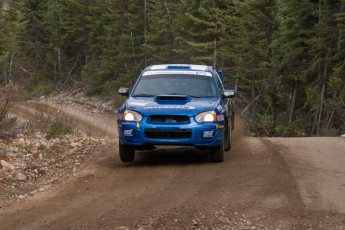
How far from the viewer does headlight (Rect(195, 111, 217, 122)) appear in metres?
11.2

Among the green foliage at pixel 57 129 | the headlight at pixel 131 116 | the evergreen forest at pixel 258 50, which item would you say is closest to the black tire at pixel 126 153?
the headlight at pixel 131 116

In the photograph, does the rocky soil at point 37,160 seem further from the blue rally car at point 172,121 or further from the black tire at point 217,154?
the black tire at point 217,154

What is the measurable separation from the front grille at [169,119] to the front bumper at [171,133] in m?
0.09

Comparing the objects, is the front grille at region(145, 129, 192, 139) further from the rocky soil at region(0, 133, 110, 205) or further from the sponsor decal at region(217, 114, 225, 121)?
the rocky soil at region(0, 133, 110, 205)

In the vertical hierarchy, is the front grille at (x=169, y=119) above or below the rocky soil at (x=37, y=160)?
above

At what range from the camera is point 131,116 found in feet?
37.0

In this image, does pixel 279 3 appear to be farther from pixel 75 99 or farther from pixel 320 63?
pixel 75 99

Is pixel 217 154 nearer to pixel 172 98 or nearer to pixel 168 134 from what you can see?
pixel 168 134

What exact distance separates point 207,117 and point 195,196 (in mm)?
2830

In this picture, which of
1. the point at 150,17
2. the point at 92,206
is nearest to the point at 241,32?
the point at 150,17

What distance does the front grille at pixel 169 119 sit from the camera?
1115cm

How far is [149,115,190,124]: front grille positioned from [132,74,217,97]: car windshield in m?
1.06

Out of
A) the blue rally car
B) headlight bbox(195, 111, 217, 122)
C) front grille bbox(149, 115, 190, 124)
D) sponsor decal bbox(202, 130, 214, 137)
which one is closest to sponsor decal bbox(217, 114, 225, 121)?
the blue rally car

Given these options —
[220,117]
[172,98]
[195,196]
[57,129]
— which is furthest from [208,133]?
[57,129]
